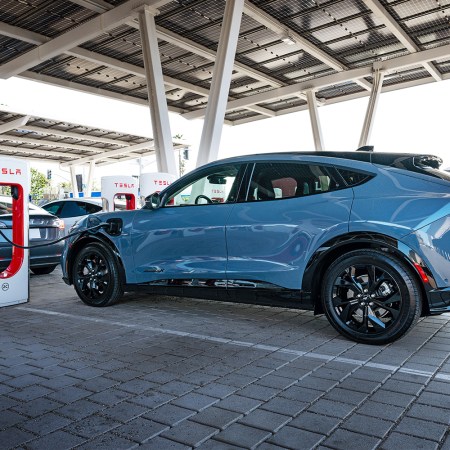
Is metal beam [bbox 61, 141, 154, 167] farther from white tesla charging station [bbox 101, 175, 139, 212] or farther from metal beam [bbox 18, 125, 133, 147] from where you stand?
white tesla charging station [bbox 101, 175, 139, 212]

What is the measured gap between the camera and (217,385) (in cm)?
321

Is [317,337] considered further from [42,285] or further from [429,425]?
[42,285]

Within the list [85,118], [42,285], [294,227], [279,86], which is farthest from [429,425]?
[85,118]

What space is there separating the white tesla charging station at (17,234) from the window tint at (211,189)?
205 centimetres

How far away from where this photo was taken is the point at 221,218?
189 inches

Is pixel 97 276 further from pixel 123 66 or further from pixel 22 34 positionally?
pixel 123 66

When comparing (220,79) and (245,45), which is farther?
(245,45)

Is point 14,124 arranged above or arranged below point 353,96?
below

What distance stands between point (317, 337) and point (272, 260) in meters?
0.78

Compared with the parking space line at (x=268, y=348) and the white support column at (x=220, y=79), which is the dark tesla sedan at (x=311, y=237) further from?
the white support column at (x=220, y=79)

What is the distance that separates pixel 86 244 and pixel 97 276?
0.42 meters

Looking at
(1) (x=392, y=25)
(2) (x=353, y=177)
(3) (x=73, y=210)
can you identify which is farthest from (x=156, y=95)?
(2) (x=353, y=177)

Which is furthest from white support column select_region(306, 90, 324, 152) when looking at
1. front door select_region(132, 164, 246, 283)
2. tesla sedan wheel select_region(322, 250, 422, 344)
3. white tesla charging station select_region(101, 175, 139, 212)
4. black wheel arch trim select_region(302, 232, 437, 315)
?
tesla sedan wheel select_region(322, 250, 422, 344)

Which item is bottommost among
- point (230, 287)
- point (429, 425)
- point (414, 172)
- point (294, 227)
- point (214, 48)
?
point (429, 425)
